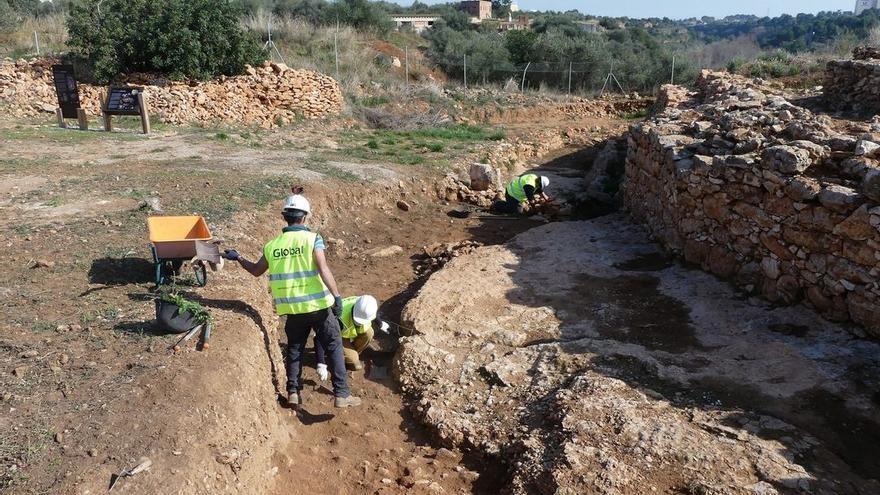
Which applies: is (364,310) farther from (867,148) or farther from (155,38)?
(155,38)

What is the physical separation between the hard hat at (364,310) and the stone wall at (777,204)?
4067mm

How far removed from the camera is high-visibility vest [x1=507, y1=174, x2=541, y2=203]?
1166cm

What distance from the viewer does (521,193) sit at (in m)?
11.8

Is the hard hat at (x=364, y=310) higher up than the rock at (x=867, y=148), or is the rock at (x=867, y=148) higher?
the rock at (x=867, y=148)

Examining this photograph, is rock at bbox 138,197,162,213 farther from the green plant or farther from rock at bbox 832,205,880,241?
rock at bbox 832,205,880,241

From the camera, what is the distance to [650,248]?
879 cm

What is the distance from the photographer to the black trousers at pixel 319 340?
531 centimetres

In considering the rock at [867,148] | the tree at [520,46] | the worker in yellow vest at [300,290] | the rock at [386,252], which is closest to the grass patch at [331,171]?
the rock at [386,252]

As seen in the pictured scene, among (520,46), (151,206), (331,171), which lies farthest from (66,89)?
(520,46)

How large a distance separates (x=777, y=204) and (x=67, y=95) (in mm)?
14310

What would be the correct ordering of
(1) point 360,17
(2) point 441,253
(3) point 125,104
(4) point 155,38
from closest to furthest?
(2) point 441,253, (3) point 125,104, (4) point 155,38, (1) point 360,17

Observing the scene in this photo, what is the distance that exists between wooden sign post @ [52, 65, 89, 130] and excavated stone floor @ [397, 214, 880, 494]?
1048 centimetres

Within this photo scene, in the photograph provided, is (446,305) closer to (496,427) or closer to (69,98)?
(496,427)

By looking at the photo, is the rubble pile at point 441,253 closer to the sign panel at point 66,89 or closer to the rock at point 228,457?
the rock at point 228,457
